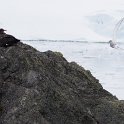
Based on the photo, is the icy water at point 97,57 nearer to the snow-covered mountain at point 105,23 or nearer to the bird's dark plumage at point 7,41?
the snow-covered mountain at point 105,23

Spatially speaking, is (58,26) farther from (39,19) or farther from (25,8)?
(25,8)

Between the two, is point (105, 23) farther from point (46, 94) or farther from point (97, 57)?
point (46, 94)

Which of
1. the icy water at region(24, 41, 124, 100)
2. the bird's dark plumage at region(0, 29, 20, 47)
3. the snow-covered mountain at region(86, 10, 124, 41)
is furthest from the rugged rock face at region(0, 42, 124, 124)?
the snow-covered mountain at region(86, 10, 124, 41)

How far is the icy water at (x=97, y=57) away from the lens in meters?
11.6

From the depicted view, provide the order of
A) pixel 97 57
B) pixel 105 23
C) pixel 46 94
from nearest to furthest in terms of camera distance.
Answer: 1. pixel 46 94
2. pixel 97 57
3. pixel 105 23

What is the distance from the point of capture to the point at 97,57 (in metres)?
13.3

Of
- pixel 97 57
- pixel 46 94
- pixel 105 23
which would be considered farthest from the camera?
pixel 105 23

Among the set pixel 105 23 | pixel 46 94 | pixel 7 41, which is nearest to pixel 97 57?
pixel 105 23

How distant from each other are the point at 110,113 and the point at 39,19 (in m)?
13.3

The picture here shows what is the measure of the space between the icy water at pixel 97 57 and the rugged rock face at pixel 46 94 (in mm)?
5725

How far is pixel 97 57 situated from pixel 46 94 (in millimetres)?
9120

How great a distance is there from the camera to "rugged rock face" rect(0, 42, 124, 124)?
161 inches

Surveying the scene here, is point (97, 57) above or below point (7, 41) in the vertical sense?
below

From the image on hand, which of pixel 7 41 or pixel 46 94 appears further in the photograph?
pixel 7 41
